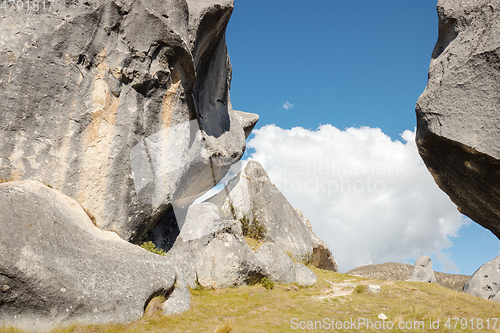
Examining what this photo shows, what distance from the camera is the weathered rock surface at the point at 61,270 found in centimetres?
675

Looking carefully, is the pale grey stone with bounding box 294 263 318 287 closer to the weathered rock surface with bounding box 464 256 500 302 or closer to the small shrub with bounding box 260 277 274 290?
the small shrub with bounding box 260 277 274 290

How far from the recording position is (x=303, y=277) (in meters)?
14.7

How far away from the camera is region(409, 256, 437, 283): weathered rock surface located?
22797mm

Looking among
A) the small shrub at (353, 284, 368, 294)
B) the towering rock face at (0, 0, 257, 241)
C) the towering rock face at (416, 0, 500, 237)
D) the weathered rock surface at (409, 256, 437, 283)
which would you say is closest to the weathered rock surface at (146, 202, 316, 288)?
the towering rock face at (0, 0, 257, 241)

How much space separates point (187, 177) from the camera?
15.1 m

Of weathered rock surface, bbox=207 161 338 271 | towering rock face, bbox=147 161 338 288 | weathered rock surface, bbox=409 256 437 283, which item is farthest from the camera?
weathered rock surface, bbox=409 256 437 283

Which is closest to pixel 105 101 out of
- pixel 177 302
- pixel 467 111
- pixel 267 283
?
pixel 177 302

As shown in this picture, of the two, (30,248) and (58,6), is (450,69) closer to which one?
(30,248)

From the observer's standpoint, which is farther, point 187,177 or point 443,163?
point 187,177

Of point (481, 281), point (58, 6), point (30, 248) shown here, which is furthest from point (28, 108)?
point (481, 281)

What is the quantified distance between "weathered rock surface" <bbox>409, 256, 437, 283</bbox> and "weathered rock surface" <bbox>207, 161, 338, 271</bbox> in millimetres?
5718

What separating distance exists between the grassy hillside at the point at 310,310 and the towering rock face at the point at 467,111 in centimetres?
Answer: 394

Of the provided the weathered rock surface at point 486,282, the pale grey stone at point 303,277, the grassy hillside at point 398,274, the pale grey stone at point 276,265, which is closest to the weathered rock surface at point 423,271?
the weathered rock surface at point 486,282

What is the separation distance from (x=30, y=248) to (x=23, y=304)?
99cm
